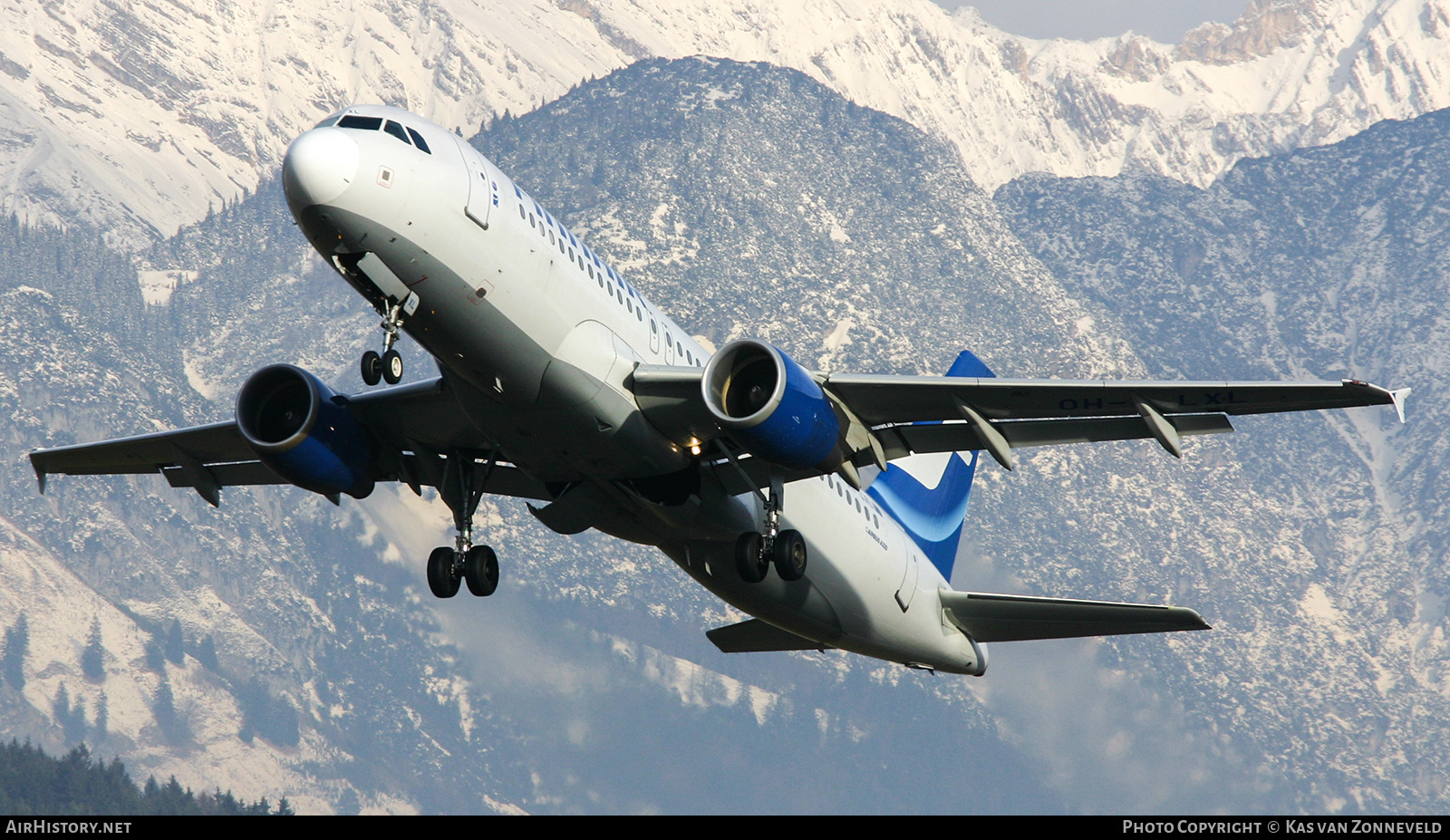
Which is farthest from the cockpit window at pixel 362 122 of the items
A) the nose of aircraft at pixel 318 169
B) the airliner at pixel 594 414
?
the nose of aircraft at pixel 318 169

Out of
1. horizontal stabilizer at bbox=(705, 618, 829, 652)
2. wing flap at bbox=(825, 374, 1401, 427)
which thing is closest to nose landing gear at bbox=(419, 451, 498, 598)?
wing flap at bbox=(825, 374, 1401, 427)

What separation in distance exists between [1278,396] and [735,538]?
10.3 meters

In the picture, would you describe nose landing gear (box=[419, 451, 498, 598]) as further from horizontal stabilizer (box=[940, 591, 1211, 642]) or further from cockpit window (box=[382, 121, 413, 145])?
horizontal stabilizer (box=[940, 591, 1211, 642])

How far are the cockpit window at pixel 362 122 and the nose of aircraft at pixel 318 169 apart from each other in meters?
0.67

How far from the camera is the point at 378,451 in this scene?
3250cm

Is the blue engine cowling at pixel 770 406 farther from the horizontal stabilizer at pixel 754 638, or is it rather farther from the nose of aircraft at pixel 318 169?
the horizontal stabilizer at pixel 754 638

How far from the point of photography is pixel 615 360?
28109 millimetres

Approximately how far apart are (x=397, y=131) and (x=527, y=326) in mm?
3604

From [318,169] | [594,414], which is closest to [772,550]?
[594,414]

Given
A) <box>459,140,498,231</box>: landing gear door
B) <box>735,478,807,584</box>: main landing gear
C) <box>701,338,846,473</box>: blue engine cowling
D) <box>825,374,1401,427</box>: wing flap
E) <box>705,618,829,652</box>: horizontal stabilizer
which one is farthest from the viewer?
<box>705,618,829,652</box>: horizontal stabilizer

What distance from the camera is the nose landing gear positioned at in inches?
1238

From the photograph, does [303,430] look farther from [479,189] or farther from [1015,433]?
[1015,433]

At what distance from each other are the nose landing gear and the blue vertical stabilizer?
12.4m
